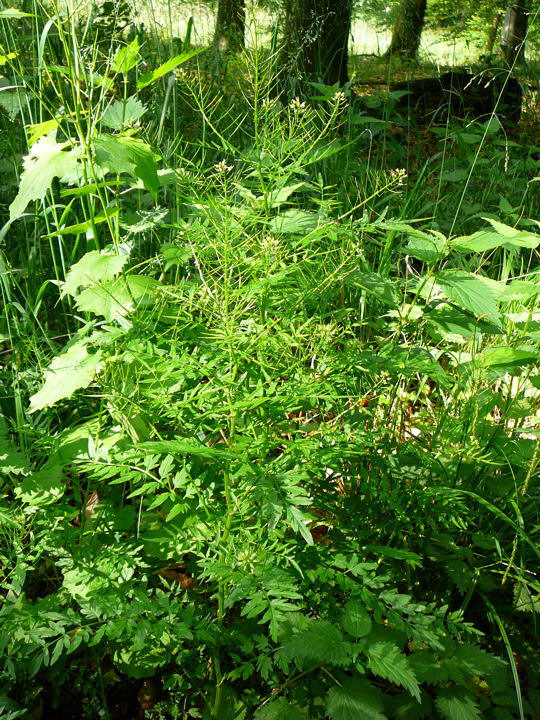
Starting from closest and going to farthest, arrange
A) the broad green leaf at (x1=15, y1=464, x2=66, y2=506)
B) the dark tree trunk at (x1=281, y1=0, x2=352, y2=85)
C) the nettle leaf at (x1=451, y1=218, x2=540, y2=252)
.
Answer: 1. the broad green leaf at (x1=15, y1=464, x2=66, y2=506)
2. the nettle leaf at (x1=451, y1=218, x2=540, y2=252)
3. the dark tree trunk at (x1=281, y1=0, x2=352, y2=85)

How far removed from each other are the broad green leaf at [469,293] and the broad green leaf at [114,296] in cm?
69

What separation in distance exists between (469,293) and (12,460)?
1.13 meters

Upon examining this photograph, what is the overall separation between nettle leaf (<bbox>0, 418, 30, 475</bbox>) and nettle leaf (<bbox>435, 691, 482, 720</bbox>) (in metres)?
1.01

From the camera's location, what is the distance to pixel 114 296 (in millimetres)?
1419

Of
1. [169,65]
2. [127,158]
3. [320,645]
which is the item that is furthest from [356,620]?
[169,65]

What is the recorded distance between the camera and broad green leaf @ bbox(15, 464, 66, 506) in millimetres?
1380

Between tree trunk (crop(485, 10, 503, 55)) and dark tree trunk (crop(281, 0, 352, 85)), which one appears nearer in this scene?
dark tree trunk (crop(281, 0, 352, 85))

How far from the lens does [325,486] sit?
140 centimetres

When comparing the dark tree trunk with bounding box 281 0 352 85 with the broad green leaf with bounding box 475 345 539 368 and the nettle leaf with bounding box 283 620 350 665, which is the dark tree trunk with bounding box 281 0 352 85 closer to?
the broad green leaf with bounding box 475 345 539 368

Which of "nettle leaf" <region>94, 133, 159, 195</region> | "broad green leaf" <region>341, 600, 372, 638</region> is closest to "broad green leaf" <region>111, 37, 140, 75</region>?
"nettle leaf" <region>94, 133, 159, 195</region>

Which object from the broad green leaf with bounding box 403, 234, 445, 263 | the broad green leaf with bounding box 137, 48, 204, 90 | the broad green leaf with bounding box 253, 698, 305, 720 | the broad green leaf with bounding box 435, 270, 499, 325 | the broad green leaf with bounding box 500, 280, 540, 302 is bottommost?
the broad green leaf with bounding box 253, 698, 305, 720

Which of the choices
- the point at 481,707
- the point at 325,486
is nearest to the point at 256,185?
the point at 325,486

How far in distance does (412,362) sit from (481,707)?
742 mm

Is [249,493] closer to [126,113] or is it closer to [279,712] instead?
[279,712]
